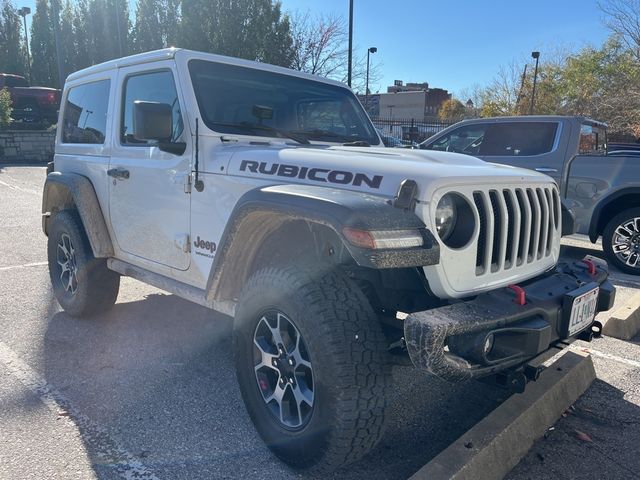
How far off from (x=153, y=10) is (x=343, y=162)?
97.2 feet

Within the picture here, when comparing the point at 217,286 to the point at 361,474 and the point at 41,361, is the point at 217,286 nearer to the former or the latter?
the point at 361,474

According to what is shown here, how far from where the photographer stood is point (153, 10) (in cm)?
2844

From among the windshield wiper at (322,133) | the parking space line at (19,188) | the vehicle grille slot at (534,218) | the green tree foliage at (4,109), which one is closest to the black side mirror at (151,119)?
the windshield wiper at (322,133)

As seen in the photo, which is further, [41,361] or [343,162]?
[41,361]

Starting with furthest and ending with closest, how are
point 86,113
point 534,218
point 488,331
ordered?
1. point 86,113
2. point 534,218
3. point 488,331

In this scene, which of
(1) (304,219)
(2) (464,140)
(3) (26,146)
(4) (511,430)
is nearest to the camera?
(1) (304,219)

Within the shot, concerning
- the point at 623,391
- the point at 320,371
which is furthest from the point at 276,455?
the point at 623,391

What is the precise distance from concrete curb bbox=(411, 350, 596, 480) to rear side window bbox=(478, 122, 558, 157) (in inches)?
167

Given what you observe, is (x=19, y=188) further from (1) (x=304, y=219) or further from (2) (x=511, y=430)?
(2) (x=511, y=430)

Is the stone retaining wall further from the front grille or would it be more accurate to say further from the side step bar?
the front grille

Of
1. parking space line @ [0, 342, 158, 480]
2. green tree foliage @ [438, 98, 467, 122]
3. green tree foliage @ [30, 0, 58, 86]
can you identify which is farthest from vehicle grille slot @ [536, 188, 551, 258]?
green tree foliage @ [30, 0, 58, 86]

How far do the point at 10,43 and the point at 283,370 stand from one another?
145ft

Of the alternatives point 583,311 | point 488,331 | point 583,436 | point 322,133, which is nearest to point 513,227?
point 583,311

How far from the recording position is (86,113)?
4.53m
